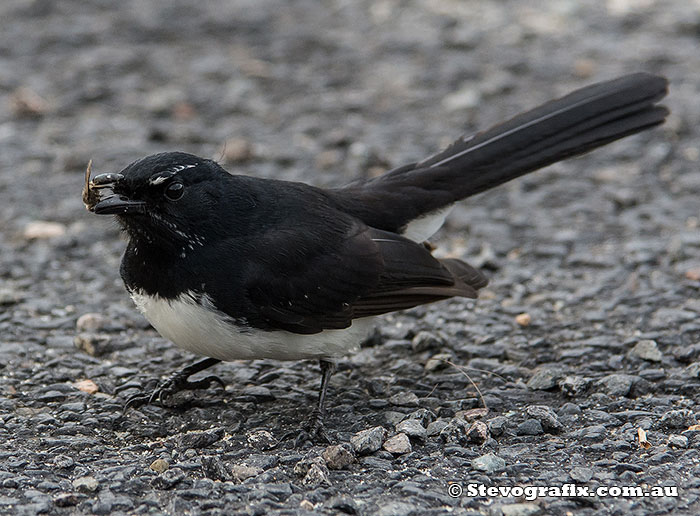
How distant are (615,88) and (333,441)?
273 cm

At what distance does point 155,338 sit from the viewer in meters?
6.06

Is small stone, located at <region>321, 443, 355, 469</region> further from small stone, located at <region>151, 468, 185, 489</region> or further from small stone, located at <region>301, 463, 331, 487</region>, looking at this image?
small stone, located at <region>151, 468, 185, 489</region>

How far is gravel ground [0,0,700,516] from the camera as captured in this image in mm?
4516

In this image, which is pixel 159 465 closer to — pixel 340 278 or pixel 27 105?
pixel 340 278

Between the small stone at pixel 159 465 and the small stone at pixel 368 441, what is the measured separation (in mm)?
891

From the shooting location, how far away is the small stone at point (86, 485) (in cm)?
434

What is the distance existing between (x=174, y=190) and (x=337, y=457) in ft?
4.92

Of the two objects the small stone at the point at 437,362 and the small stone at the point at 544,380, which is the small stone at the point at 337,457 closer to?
the small stone at the point at 437,362

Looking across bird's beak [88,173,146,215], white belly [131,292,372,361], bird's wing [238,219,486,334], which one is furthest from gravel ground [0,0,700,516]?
bird's beak [88,173,146,215]

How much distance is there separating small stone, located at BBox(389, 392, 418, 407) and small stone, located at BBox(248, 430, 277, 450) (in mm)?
730

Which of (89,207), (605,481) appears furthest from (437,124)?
(605,481)

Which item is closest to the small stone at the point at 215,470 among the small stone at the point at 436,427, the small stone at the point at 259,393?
the small stone at the point at 259,393

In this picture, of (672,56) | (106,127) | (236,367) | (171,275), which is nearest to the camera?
(171,275)

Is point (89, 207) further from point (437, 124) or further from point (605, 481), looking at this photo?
point (437, 124)
